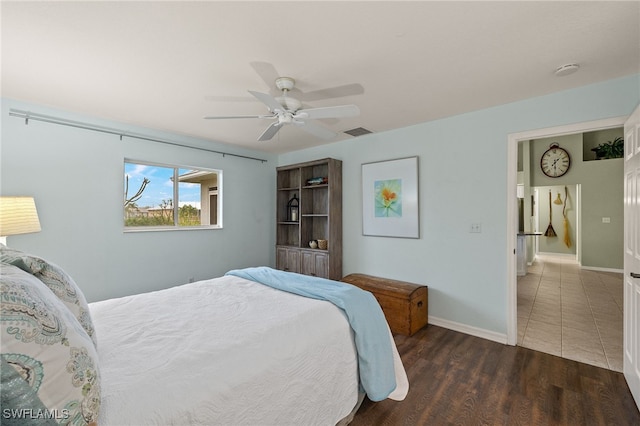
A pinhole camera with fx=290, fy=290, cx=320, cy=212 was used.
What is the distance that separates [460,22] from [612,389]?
2.84m

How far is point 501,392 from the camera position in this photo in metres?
2.16

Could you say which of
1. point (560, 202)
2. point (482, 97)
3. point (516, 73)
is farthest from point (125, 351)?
point (560, 202)

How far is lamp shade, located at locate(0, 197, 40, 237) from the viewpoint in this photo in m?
2.30

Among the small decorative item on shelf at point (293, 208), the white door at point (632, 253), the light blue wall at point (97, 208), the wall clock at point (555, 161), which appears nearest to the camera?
the white door at point (632, 253)

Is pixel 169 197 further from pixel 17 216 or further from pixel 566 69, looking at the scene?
pixel 566 69

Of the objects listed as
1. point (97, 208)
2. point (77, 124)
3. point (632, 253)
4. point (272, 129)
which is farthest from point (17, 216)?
point (632, 253)

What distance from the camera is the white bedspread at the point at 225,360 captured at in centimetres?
110

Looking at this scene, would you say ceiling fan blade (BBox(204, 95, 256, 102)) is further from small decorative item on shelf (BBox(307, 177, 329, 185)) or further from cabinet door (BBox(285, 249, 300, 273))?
cabinet door (BBox(285, 249, 300, 273))

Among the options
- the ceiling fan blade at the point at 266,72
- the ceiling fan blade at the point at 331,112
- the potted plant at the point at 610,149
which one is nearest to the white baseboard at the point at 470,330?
the ceiling fan blade at the point at 331,112

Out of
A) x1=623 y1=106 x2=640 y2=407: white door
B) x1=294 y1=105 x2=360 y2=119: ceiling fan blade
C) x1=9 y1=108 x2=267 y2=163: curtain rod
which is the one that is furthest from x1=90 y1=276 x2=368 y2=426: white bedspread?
x1=9 y1=108 x2=267 y2=163: curtain rod

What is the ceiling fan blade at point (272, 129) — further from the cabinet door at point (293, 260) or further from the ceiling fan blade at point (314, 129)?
the cabinet door at point (293, 260)

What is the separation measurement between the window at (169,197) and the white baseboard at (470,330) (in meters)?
3.31

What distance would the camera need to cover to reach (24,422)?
0.74 m

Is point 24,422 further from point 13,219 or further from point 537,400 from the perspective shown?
point 537,400
